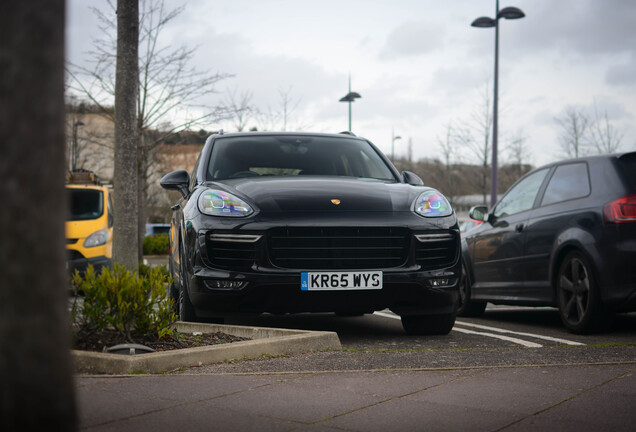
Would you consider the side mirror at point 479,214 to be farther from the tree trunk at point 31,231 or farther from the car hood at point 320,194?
the tree trunk at point 31,231

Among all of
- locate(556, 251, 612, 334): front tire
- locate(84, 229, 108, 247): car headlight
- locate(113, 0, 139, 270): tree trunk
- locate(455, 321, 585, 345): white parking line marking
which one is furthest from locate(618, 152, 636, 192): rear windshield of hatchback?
locate(84, 229, 108, 247): car headlight

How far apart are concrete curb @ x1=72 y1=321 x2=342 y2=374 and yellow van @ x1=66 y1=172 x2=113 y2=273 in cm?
785

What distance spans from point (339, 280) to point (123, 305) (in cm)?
173

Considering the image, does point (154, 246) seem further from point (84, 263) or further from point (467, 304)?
point (467, 304)

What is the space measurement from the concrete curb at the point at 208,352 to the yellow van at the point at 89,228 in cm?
785

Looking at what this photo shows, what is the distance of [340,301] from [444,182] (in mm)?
40821

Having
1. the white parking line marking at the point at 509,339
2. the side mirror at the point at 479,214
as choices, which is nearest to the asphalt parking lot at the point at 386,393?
the white parking line marking at the point at 509,339

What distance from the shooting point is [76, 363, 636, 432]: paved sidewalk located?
10.6 feet

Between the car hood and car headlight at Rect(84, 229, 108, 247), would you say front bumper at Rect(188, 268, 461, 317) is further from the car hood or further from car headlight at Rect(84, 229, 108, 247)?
car headlight at Rect(84, 229, 108, 247)

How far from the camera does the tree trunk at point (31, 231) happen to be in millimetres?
1604

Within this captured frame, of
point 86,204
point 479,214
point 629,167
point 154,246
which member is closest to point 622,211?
point 629,167

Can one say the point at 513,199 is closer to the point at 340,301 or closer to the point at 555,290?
the point at 555,290

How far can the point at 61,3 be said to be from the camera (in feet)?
5.65

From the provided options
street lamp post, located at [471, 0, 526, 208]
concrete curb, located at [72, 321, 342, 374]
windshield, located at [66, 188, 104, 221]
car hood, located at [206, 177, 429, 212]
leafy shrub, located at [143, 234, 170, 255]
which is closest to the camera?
concrete curb, located at [72, 321, 342, 374]
